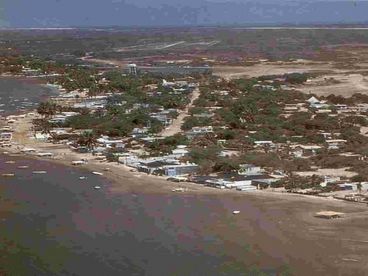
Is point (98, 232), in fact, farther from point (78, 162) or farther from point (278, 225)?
point (78, 162)

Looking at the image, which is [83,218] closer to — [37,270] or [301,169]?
[37,270]

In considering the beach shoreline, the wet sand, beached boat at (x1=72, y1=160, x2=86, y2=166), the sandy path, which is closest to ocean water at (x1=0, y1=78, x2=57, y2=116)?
the sandy path

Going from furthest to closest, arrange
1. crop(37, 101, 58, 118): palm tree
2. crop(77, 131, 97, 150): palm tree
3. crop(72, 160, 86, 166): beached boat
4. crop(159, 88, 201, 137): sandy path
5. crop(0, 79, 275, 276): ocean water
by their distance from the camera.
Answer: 1. crop(37, 101, 58, 118): palm tree
2. crop(159, 88, 201, 137): sandy path
3. crop(77, 131, 97, 150): palm tree
4. crop(72, 160, 86, 166): beached boat
5. crop(0, 79, 275, 276): ocean water

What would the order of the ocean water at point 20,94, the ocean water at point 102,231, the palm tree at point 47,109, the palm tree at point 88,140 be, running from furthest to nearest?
the ocean water at point 20,94 → the palm tree at point 47,109 → the palm tree at point 88,140 → the ocean water at point 102,231

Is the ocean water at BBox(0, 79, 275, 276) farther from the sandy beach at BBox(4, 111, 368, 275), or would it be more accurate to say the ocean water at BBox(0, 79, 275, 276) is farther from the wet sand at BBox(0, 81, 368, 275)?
the sandy beach at BBox(4, 111, 368, 275)

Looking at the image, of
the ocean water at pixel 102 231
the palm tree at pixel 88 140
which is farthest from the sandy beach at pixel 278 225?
the palm tree at pixel 88 140

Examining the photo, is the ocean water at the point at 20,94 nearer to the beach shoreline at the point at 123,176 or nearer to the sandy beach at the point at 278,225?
the beach shoreline at the point at 123,176

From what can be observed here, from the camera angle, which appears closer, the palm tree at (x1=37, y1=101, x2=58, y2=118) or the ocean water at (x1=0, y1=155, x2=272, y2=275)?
the ocean water at (x1=0, y1=155, x2=272, y2=275)

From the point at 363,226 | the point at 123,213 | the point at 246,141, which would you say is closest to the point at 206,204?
the point at 123,213
